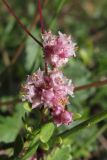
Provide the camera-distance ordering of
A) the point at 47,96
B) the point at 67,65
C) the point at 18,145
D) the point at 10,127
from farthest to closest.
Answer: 1. the point at 67,65
2. the point at 10,127
3. the point at 18,145
4. the point at 47,96

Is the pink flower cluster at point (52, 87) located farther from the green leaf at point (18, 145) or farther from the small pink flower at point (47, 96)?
the green leaf at point (18, 145)

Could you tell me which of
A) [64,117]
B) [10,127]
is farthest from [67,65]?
[64,117]

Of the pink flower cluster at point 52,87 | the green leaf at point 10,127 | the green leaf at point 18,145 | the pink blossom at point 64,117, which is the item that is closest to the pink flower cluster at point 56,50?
the pink flower cluster at point 52,87

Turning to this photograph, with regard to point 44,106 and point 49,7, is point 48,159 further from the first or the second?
point 49,7

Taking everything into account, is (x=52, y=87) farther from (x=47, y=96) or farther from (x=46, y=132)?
(x=46, y=132)

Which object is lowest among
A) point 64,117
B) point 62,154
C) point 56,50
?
point 62,154

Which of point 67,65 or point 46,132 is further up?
point 67,65
